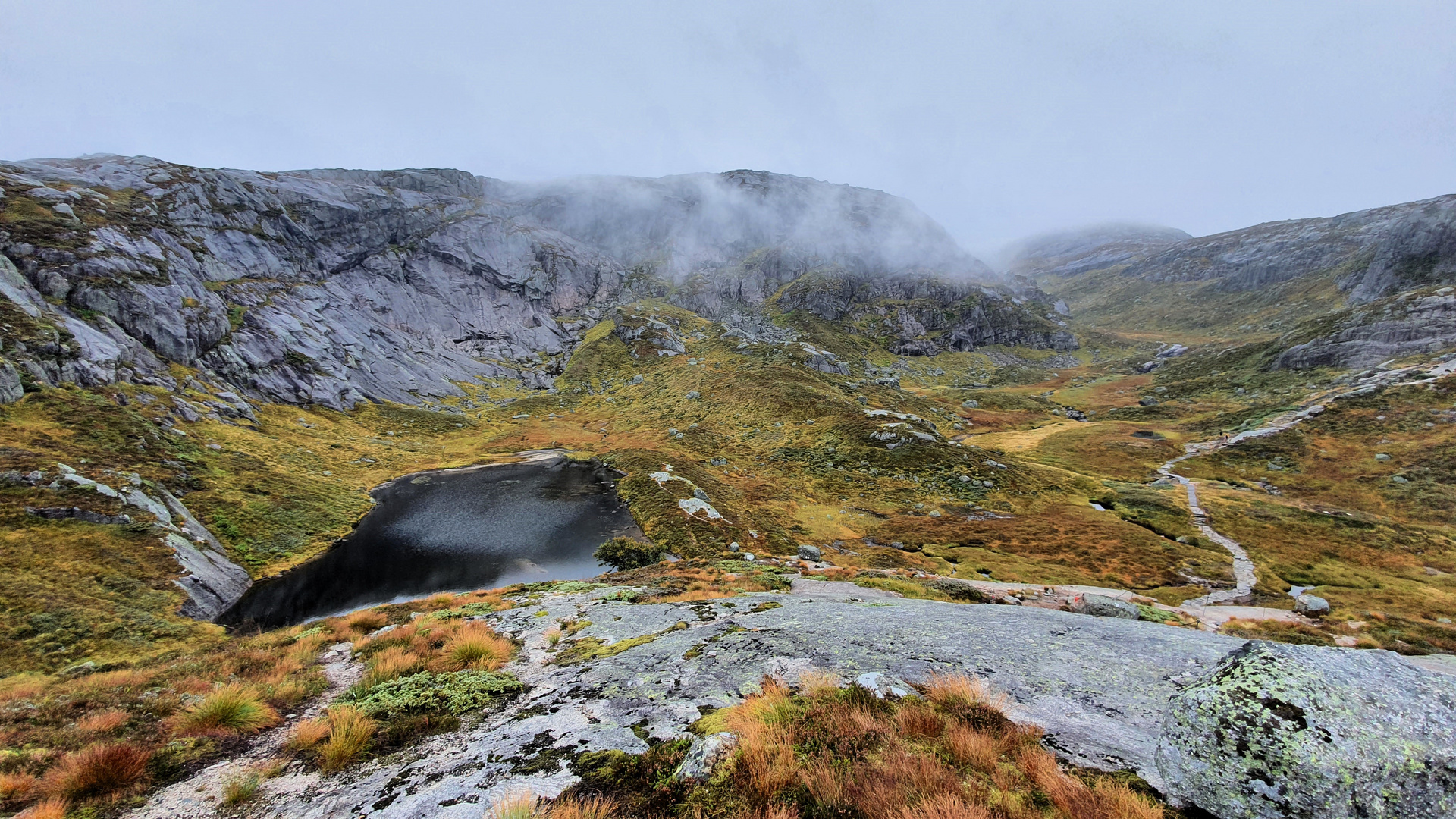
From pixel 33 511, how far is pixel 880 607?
50158 mm

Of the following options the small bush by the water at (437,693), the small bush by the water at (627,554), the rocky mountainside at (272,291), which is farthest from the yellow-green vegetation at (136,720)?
the rocky mountainside at (272,291)

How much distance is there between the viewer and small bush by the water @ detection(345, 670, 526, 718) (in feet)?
29.7

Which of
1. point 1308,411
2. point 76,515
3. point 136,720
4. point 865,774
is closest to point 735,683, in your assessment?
point 865,774

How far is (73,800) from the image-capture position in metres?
6.09

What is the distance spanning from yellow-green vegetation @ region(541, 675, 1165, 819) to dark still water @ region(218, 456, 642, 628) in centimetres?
3569

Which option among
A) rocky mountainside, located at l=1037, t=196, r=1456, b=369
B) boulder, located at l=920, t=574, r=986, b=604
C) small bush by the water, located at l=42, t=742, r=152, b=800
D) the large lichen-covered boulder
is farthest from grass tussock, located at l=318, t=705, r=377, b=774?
rocky mountainside, located at l=1037, t=196, r=1456, b=369

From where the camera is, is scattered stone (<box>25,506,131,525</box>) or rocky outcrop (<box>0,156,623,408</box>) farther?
rocky outcrop (<box>0,156,623,408</box>)

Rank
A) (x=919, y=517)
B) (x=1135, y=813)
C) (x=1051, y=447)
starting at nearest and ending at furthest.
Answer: (x=1135, y=813) < (x=919, y=517) < (x=1051, y=447)

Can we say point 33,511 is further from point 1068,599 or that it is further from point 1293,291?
point 1293,291

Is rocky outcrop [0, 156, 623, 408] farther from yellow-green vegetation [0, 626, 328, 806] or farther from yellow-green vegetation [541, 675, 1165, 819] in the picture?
yellow-green vegetation [541, 675, 1165, 819]

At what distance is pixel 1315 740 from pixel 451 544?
54540mm

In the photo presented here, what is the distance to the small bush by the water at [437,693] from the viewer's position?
906 centimetres

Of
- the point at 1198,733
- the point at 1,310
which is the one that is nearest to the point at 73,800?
the point at 1198,733

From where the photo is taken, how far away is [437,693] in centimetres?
975
